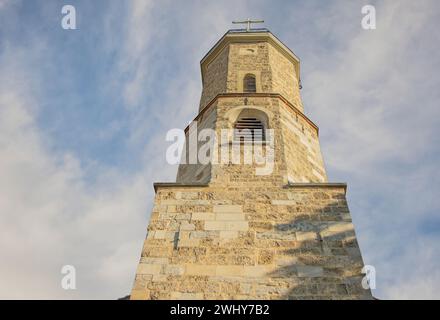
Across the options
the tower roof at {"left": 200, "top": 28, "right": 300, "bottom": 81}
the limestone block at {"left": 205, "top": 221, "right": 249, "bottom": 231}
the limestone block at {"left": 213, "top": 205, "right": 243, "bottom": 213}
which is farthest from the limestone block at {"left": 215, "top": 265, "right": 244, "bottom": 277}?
the tower roof at {"left": 200, "top": 28, "right": 300, "bottom": 81}

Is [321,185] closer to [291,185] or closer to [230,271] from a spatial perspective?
[291,185]

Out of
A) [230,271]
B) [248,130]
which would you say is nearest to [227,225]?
[230,271]

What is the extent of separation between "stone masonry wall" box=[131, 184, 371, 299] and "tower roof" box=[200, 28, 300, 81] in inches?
312

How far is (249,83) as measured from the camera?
12133 millimetres

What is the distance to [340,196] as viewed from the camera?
7531mm

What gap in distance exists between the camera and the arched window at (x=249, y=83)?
1185 cm

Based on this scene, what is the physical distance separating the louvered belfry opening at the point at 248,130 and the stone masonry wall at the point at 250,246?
6.83 ft

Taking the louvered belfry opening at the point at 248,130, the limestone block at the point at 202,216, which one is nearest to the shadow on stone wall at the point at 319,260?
the limestone block at the point at 202,216

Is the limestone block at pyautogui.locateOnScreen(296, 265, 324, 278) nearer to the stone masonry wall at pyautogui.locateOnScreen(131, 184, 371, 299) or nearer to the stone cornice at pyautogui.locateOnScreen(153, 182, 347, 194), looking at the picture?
the stone masonry wall at pyautogui.locateOnScreen(131, 184, 371, 299)

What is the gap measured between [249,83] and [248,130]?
9.06 feet

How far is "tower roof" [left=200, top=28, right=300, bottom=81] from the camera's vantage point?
14117mm
